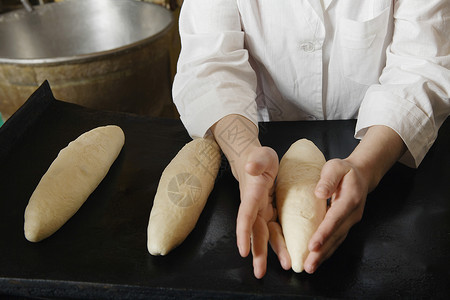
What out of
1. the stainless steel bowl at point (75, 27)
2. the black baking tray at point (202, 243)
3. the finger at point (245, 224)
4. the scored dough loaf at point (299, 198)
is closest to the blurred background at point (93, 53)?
the stainless steel bowl at point (75, 27)

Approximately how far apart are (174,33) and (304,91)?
67.4 inches

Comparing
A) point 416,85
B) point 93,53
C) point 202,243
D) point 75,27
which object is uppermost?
point 416,85

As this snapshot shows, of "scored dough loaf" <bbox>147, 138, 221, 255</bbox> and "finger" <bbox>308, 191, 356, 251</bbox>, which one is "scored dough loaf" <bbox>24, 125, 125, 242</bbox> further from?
"finger" <bbox>308, 191, 356, 251</bbox>

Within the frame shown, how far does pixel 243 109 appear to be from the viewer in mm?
1075

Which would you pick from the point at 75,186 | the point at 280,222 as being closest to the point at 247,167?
the point at 280,222

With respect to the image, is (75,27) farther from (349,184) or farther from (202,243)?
(349,184)

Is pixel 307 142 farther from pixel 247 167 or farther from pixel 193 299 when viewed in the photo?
pixel 193 299

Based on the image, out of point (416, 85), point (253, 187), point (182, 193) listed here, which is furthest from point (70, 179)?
A: point (416, 85)

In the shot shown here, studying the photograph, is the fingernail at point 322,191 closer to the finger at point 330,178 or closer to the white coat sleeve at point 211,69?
the finger at point 330,178

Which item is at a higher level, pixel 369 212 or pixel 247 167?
pixel 247 167

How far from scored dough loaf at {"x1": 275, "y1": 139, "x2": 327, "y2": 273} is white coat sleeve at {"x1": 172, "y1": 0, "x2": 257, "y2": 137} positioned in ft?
0.59

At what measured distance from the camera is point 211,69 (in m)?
1.13

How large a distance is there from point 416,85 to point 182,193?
25.9 inches

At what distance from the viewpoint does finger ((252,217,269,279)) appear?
2.33 feet
